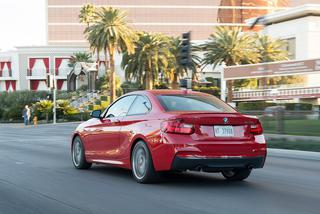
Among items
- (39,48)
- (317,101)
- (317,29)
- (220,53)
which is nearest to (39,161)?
(317,101)

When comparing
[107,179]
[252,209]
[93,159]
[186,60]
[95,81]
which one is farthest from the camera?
[95,81]

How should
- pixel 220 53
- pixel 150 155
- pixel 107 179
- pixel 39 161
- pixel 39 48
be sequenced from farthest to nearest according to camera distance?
pixel 39 48 → pixel 220 53 → pixel 39 161 → pixel 107 179 → pixel 150 155

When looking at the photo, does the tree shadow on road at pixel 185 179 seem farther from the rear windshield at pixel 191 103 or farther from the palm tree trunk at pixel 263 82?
the palm tree trunk at pixel 263 82

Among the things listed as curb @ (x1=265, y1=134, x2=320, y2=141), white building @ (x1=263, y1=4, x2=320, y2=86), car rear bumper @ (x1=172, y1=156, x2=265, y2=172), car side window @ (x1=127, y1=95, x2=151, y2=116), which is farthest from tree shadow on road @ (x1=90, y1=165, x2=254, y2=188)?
white building @ (x1=263, y1=4, x2=320, y2=86)

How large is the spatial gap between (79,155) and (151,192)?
358 cm

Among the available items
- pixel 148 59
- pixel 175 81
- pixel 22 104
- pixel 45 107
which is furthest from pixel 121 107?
pixel 175 81

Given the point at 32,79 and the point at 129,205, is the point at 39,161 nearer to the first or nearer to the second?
the point at 129,205

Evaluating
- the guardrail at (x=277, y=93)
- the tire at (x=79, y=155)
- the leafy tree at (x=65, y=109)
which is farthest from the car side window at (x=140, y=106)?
the guardrail at (x=277, y=93)

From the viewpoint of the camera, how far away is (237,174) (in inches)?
380

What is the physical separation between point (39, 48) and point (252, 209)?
84.8 meters

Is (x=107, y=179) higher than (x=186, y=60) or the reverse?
the reverse

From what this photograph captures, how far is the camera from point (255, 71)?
6316 cm

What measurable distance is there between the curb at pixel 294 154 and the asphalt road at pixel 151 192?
13.4 feet

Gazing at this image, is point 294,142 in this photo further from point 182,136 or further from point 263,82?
point 263,82
